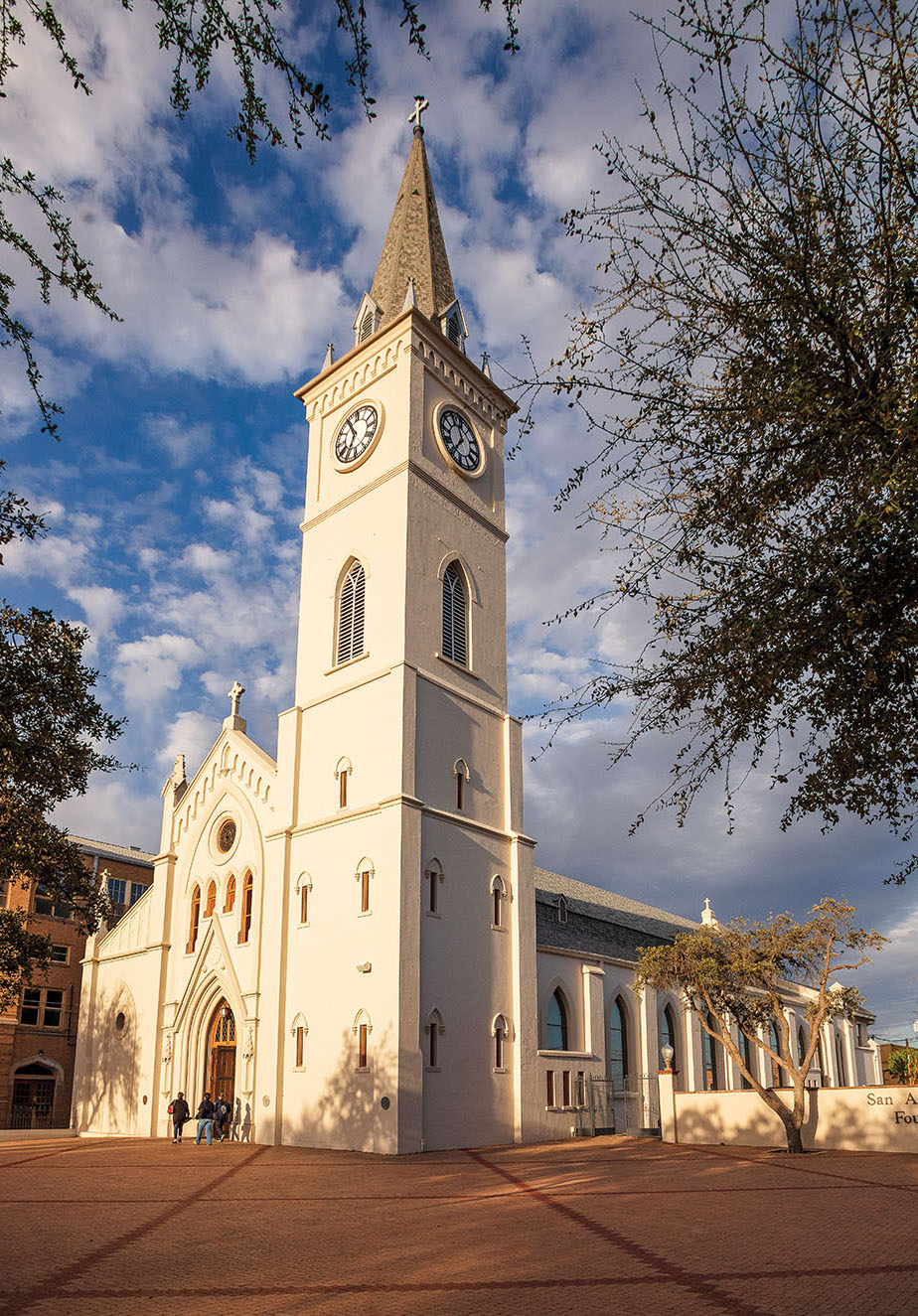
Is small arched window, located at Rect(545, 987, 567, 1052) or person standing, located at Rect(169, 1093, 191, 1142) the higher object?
small arched window, located at Rect(545, 987, 567, 1052)

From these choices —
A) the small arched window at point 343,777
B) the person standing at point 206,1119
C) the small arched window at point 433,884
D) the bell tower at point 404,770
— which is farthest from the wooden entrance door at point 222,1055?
the small arched window at point 433,884

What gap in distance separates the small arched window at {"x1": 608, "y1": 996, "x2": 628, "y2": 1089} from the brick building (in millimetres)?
22380

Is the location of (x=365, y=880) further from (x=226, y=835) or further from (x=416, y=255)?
(x=416, y=255)

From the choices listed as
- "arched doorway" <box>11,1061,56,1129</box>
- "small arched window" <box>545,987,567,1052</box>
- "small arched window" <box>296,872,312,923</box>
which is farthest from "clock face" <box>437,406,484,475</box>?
"arched doorway" <box>11,1061,56,1129</box>

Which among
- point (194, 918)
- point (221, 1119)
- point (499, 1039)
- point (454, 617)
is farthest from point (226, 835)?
point (499, 1039)

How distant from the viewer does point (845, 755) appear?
33.2 ft

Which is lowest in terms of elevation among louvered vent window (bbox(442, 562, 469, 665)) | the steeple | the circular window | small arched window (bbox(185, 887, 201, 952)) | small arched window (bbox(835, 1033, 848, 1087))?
small arched window (bbox(835, 1033, 848, 1087))

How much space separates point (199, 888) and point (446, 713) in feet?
38.7

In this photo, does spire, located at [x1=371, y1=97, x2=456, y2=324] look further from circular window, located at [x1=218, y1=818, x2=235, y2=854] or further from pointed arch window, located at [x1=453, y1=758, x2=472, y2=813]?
circular window, located at [x1=218, y1=818, x2=235, y2=854]

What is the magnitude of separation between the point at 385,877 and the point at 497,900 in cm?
488

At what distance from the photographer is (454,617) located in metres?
32.8

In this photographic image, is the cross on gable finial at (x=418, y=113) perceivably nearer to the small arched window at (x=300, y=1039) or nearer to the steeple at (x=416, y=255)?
the steeple at (x=416, y=255)

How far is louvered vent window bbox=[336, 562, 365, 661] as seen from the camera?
32156 millimetres

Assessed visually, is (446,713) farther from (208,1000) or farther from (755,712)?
(755,712)
